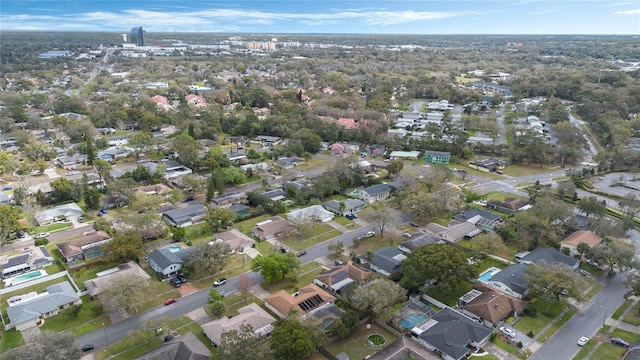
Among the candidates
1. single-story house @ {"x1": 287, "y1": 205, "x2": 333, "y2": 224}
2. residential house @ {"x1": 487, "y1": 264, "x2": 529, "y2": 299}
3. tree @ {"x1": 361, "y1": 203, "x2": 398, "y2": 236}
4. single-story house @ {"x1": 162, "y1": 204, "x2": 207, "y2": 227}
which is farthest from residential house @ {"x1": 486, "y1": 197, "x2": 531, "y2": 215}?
single-story house @ {"x1": 162, "y1": 204, "x2": 207, "y2": 227}

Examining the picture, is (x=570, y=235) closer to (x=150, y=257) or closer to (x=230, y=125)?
(x=150, y=257)

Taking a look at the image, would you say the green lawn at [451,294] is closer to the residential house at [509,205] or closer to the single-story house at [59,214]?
the residential house at [509,205]

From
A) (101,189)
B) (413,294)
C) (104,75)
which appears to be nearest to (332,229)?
(413,294)

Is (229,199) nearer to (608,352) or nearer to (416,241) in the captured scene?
(416,241)

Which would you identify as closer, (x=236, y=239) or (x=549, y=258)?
(x=549, y=258)

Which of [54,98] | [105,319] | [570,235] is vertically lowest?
[105,319]

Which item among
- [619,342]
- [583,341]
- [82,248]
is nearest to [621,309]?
[619,342]
